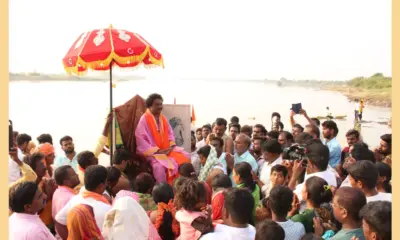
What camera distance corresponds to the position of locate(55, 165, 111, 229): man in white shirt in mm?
3549

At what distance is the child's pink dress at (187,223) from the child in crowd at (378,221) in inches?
48.0

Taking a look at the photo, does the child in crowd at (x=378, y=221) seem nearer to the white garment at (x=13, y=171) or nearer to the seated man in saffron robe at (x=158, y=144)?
the seated man in saffron robe at (x=158, y=144)

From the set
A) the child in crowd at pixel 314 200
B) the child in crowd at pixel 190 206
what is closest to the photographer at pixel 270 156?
the child in crowd at pixel 314 200

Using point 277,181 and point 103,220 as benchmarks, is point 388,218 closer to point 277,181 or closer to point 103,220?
point 277,181

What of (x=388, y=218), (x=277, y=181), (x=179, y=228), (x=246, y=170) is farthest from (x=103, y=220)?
(x=388, y=218)

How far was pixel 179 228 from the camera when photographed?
354 cm

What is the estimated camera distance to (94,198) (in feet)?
11.8

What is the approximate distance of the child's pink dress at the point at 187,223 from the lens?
10.5 feet

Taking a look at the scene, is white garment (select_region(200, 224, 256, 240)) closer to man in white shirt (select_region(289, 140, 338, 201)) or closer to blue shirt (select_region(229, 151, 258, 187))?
man in white shirt (select_region(289, 140, 338, 201))

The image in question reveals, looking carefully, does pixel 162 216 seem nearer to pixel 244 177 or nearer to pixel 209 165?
pixel 244 177

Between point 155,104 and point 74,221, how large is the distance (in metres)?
3.33

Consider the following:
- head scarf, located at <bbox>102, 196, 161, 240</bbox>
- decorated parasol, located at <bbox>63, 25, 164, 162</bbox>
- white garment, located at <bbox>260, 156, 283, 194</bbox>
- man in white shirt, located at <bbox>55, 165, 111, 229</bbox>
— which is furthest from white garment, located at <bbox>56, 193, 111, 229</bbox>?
decorated parasol, located at <bbox>63, 25, 164, 162</bbox>

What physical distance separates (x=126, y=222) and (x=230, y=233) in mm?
911

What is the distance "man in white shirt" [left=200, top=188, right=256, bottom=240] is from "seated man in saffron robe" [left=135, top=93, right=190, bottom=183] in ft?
10.3
